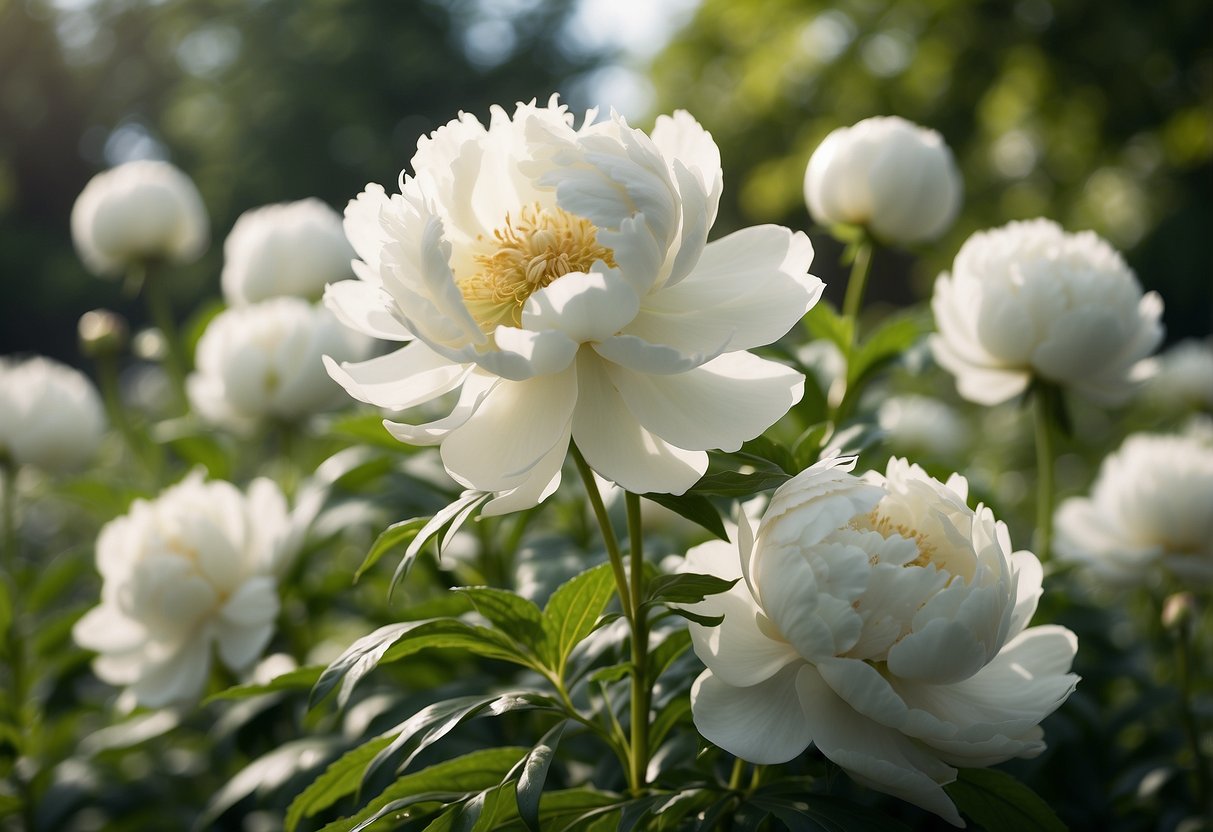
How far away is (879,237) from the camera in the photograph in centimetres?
115

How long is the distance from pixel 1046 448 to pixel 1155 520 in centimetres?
23

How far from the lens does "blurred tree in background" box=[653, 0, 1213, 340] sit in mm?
4387

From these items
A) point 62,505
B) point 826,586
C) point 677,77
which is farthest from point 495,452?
point 677,77

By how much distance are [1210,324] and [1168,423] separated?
6680mm

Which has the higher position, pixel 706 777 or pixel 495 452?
pixel 495 452

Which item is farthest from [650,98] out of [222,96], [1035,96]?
[222,96]

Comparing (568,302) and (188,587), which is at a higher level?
(568,302)

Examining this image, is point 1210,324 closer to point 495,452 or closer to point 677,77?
point 677,77

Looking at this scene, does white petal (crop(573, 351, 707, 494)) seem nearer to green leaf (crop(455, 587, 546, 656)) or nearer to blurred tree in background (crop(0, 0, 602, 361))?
green leaf (crop(455, 587, 546, 656))

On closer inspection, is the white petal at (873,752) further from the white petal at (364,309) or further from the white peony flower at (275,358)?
the white peony flower at (275,358)

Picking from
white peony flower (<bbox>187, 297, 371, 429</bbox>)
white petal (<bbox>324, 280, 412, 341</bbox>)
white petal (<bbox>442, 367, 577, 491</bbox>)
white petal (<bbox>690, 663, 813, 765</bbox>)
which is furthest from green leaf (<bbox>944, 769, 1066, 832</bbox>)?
white peony flower (<bbox>187, 297, 371, 429</bbox>)

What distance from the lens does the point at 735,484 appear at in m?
0.65

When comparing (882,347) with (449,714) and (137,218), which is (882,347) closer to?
(449,714)

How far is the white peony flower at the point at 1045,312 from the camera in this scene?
3.22 feet
